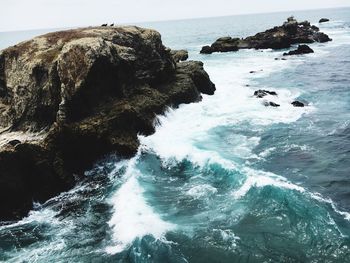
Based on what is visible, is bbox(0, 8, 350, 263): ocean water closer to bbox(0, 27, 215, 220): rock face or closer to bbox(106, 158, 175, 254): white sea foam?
bbox(106, 158, 175, 254): white sea foam

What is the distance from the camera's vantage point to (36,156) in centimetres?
2206

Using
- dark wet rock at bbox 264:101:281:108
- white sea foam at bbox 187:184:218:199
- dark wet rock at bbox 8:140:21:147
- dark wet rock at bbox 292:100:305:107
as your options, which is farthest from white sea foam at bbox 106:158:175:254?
dark wet rock at bbox 292:100:305:107

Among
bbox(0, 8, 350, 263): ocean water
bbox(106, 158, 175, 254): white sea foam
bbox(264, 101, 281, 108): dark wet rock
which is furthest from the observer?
bbox(264, 101, 281, 108): dark wet rock

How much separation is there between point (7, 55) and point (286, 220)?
25.0 m

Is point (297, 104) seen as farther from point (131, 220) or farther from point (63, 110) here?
point (131, 220)

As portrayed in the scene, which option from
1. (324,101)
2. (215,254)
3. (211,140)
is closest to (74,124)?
(211,140)

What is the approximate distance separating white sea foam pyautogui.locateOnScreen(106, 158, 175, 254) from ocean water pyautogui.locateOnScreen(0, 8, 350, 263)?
0.17 feet

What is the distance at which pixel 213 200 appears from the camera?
19.0 metres

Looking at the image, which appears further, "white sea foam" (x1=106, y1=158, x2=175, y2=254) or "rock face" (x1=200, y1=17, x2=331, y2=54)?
"rock face" (x1=200, y1=17, x2=331, y2=54)

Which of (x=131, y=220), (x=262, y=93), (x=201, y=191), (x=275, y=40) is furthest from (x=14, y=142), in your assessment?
(x=275, y=40)

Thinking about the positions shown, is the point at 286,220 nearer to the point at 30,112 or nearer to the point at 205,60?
the point at 30,112

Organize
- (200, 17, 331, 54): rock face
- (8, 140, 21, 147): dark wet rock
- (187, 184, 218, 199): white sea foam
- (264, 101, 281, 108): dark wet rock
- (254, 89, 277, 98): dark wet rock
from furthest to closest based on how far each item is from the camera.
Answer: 1. (200, 17, 331, 54): rock face
2. (254, 89, 277, 98): dark wet rock
3. (264, 101, 281, 108): dark wet rock
4. (8, 140, 21, 147): dark wet rock
5. (187, 184, 218, 199): white sea foam

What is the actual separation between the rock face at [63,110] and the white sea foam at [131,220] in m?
4.07

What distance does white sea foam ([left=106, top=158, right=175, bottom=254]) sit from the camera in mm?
16500
